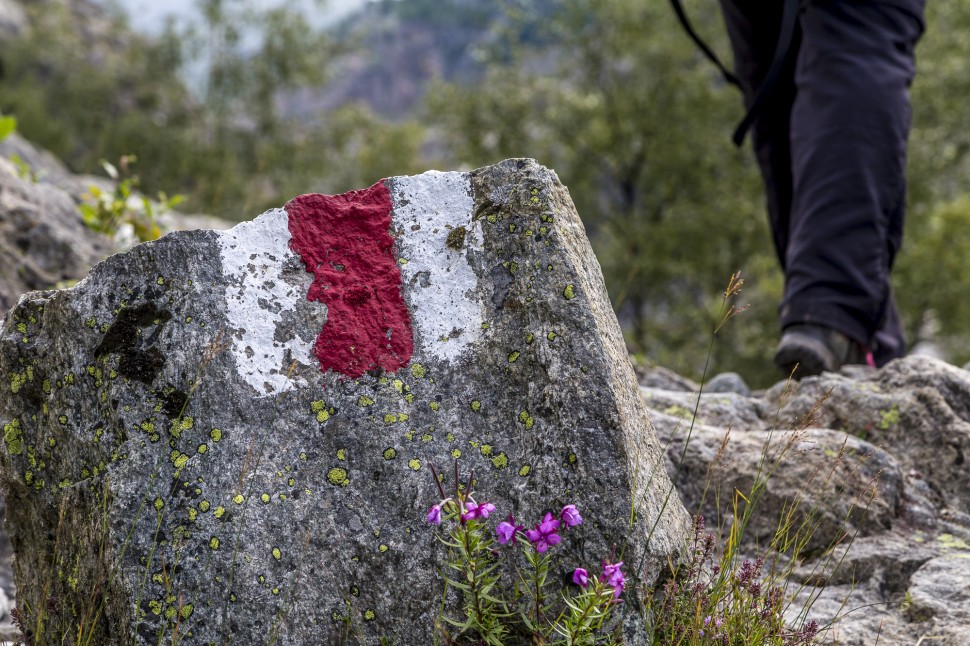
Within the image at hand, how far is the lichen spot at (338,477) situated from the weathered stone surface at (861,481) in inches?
43.1

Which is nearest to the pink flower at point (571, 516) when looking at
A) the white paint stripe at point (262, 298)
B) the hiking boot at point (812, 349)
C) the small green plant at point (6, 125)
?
the white paint stripe at point (262, 298)

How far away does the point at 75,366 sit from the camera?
2449mm

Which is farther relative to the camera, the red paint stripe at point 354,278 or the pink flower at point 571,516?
the red paint stripe at point 354,278

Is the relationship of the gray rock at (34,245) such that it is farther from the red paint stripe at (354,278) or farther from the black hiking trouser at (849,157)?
the black hiking trouser at (849,157)

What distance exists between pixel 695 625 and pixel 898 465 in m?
1.87

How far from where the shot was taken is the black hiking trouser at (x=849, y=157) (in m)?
4.46

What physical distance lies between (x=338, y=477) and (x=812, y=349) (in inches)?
119

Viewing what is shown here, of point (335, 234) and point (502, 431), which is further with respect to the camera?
point (335, 234)

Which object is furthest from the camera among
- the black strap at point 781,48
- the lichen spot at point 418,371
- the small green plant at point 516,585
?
the black strap at point 781,48

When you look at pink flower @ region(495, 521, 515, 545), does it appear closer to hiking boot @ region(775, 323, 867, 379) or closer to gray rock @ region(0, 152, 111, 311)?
hiking boot @ region(775, 323, 867, 379)

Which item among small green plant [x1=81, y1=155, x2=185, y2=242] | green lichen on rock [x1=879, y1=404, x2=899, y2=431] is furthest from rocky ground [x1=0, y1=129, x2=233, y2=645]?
green lichen on rock [x1=879, y1=404, x2=899, y2=431]

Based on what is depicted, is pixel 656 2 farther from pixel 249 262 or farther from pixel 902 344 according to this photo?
pixel 249 262

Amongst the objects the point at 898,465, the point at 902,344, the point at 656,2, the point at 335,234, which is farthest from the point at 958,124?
the point at 335,234

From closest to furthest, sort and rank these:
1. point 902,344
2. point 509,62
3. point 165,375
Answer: point 165,375
point 902,344
point 509,62
